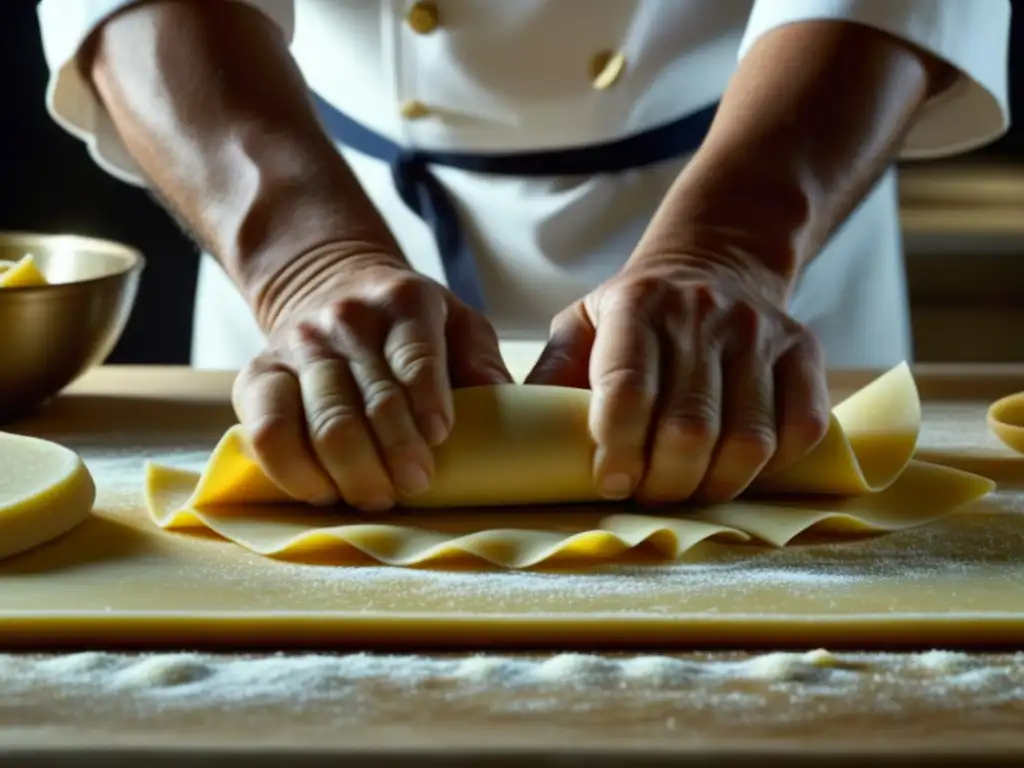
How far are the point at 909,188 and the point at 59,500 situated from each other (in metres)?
2.47

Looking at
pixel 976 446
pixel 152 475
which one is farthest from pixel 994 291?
pixel 152 475

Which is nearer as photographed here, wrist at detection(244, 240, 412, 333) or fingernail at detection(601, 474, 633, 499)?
fingernail at detection(601, 474, 633, 499)

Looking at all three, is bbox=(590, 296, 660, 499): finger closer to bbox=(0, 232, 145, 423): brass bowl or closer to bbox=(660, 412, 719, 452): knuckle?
bbox=(660, 412, 719, 452): knuckle

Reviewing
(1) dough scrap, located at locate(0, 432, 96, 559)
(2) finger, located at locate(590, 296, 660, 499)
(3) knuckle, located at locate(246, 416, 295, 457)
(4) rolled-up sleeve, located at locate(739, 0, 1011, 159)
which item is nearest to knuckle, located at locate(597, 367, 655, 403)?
(2) finger, located at locate(590, 296, 660, 499)

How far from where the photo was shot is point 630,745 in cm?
59

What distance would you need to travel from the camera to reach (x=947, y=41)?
1260 millimetres

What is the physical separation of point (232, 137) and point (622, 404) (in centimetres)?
48

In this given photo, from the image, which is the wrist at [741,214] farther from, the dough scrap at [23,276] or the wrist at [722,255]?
the dough scrap at [23,276]

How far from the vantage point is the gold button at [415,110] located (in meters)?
1.46

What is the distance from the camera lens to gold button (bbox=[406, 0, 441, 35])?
141 cm

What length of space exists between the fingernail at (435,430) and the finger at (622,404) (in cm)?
10

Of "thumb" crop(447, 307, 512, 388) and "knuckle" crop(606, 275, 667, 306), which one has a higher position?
"knuckle" crop(606, 275, 667, 306)

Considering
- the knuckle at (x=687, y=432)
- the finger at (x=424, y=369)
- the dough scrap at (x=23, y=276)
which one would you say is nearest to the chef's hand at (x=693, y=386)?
the knuckle at (x=687, y=432)

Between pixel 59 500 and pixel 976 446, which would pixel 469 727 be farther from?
pixel 976 446
